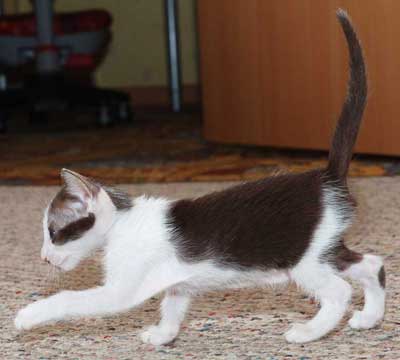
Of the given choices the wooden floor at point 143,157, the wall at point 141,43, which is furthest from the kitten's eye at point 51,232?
the wall at point 141,43

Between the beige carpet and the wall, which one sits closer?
the beige carpet

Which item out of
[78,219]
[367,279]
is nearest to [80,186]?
[78,219]

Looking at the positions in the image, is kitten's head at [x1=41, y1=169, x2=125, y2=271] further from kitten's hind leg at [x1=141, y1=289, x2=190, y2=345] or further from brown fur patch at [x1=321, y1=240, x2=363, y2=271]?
brown fur patch at [x1=321, y1=240, x2=363, y2=271]

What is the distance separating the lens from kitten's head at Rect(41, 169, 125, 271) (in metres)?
1.06

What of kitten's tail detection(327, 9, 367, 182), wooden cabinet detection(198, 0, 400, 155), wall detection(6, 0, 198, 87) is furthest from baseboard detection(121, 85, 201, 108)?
kitten's tail detection(327, 9, 367, 182)

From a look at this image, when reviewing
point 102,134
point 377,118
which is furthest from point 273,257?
point 102,134

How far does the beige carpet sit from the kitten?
4 cm

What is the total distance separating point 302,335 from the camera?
110 centimetres

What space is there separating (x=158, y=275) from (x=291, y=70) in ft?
5.70

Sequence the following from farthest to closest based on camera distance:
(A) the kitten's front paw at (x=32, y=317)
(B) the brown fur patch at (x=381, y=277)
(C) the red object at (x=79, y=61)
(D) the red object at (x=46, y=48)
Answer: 1. (C) the red object at (x=79, y=61)
2. (D) the red object at (x=46, y=48)
3. (B) the brown fur patch at (x=381, y=277)
4. (A) the kitten's front paw at (x=32, y=317)

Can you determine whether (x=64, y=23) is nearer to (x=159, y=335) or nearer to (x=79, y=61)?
(x=79, y=61)

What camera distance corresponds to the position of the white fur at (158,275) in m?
1.02

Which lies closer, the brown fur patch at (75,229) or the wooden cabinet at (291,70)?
the brown fur patch at (75,229)

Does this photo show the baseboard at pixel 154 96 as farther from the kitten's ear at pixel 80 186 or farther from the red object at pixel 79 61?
the kitten's ear at pixel 80 186
